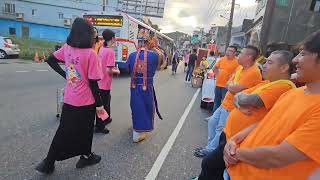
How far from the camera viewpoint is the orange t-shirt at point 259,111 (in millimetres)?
2566

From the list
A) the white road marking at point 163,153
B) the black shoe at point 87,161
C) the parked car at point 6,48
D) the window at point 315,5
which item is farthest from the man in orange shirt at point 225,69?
the parked car at point 6,48

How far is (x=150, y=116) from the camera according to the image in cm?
554

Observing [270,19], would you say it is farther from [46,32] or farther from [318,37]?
[46,32]

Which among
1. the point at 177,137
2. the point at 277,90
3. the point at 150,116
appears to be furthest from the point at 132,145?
the point at 277,90

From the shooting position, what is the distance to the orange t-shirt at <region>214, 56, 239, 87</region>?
20.9 feet

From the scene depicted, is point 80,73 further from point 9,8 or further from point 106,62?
point 9,8

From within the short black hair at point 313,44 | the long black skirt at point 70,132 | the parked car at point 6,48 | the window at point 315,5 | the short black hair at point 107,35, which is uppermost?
the window at point 315,5

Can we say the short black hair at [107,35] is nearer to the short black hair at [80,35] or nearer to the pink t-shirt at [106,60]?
the pink t-shirt at [106,60]

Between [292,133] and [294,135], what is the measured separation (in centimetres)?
3

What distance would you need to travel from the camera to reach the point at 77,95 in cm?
378

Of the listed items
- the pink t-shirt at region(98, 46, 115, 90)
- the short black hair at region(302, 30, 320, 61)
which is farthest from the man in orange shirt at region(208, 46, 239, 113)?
the short black hair at region(302, 30, 320, 61)

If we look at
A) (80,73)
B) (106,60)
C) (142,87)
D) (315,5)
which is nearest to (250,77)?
(142,87)

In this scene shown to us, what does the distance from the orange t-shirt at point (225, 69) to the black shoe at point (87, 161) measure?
127 inches

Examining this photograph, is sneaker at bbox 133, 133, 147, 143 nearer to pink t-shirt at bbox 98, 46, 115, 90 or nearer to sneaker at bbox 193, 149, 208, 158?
sneaker at bbox 193, 149, 208, 158
